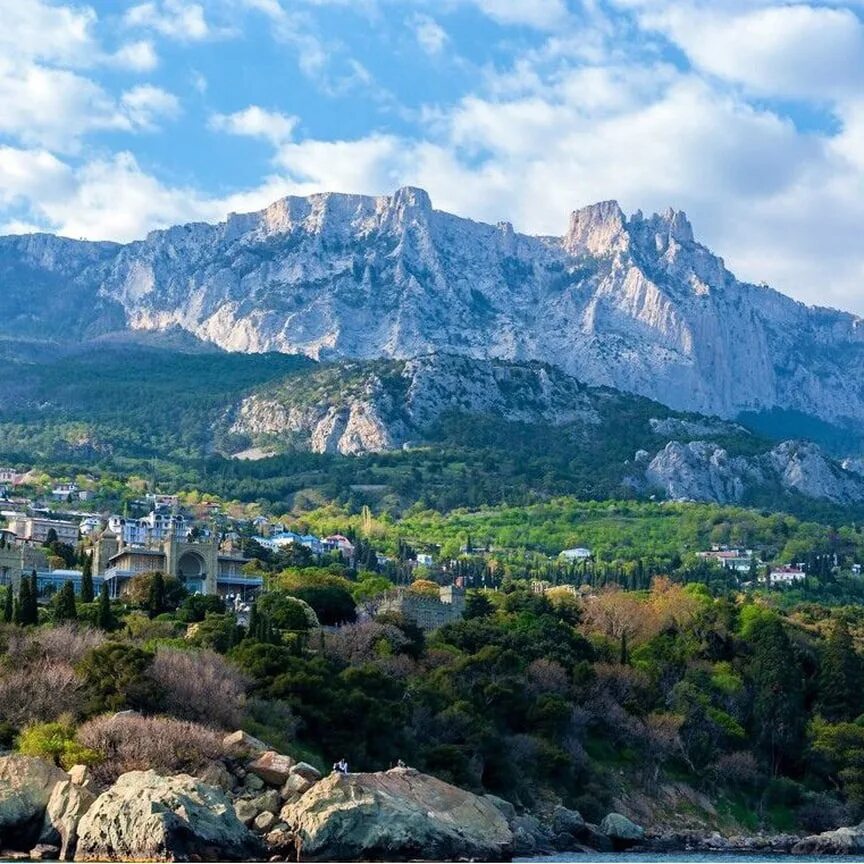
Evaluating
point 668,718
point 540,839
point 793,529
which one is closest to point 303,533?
point 793,529

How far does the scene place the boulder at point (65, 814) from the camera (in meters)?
49.0

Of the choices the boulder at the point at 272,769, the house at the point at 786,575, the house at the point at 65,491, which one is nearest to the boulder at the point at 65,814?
the boulder at the point at 272,769

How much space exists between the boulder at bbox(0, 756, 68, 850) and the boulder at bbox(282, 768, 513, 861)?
7384mm

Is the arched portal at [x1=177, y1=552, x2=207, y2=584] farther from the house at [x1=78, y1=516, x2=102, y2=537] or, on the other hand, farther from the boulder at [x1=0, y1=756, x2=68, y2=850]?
the boulder at [x1=0, y1=756, x2=68, y2=850]

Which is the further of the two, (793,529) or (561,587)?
(793,529)

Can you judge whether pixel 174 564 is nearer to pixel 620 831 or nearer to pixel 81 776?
pixel 620 831

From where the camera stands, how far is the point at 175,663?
196 feet

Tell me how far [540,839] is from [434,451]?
432 feet

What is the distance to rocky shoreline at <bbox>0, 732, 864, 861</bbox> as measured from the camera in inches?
1896

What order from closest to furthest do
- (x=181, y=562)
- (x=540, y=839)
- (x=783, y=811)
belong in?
(x=540, y=839)
(x=783, y=811)
(x=181, y=562)

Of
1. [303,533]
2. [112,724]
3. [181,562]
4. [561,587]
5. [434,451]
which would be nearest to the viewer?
[112,724]

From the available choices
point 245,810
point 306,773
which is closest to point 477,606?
point 306,773

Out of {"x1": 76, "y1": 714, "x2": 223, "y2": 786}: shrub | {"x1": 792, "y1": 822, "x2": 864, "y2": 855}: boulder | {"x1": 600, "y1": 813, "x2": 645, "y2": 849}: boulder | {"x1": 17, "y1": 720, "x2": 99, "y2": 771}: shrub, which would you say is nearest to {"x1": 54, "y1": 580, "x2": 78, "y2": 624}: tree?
{"x1": 17, "y1": 720, "x2": 99, "y2": 771}: shrub

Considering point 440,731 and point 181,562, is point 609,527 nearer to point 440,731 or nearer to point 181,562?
point 181,562
